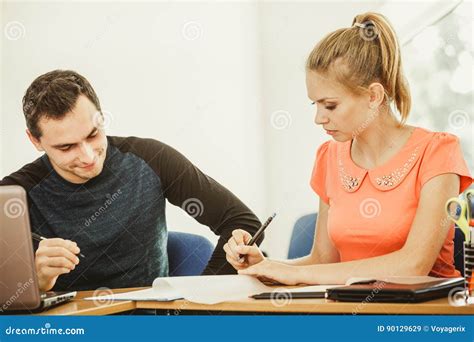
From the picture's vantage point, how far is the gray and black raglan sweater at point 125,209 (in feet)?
5.85

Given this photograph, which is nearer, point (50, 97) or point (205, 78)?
point (50, 97)

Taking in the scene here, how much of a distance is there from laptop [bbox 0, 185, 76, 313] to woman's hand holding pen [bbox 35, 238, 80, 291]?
144 millimetres

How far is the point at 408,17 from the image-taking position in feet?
8.19

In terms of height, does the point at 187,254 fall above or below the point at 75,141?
below

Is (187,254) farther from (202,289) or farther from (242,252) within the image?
(202,289)

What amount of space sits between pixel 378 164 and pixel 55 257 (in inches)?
30.9

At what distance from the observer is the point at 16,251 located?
1.07 metres

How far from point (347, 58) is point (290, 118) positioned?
173 cm

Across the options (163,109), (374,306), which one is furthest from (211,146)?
(374,306)

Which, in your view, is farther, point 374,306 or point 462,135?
point 462,135

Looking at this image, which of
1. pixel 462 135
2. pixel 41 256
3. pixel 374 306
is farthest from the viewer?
pixel 462 135

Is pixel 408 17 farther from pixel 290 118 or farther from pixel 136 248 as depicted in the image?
pixel 136 248

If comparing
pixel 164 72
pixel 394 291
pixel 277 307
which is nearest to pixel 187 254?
pixel 277 307

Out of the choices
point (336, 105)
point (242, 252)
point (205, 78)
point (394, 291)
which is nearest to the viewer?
point (394, 291)
